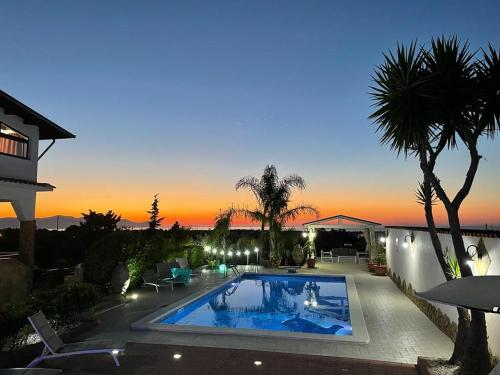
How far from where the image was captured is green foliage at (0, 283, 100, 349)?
5918mm

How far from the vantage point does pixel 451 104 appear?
514cm

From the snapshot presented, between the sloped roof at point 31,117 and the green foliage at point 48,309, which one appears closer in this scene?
the green foliage at point 48,309

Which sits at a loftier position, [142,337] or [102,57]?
[102,57]

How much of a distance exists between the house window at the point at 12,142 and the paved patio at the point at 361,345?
6573 mm

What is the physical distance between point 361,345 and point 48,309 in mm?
5939

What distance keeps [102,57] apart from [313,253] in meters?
15.2

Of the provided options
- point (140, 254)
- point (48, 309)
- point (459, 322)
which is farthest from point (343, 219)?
point (48, 309)

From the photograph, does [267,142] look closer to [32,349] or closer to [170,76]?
[170,76]

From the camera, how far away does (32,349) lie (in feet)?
20.9

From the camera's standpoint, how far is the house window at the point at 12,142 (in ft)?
38.0

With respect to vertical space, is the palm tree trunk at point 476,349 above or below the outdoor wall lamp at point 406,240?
below

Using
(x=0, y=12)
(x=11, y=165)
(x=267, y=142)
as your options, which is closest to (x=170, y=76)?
(x=0, y=12)

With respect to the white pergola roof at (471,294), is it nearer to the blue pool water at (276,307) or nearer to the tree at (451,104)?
the tree at (451,104)

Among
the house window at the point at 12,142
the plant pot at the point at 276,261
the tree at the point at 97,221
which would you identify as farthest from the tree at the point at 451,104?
the tree at the point at 97,221
